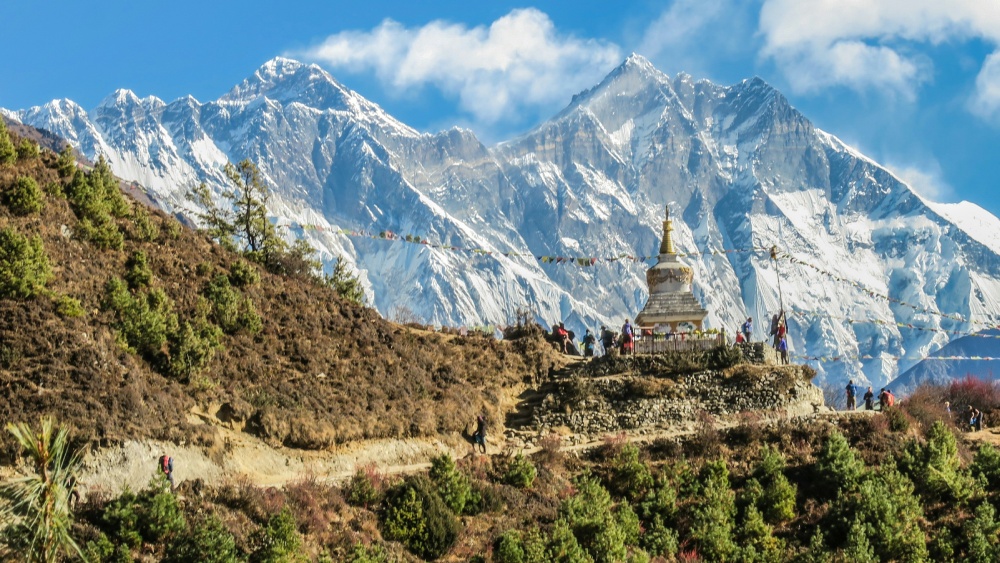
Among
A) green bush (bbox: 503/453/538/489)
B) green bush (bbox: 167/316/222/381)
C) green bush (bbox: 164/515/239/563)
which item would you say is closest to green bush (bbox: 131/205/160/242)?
green bush (bbox: 167/316/222/381)

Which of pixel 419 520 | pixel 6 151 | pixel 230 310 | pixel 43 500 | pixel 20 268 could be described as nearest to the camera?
pixel 43 500

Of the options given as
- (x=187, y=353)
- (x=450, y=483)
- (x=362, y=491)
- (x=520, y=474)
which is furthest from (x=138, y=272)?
(x=520, y=474)

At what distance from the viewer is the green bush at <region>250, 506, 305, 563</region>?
26750 millimetres

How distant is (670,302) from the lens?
5547 cm

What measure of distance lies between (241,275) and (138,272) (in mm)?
6111

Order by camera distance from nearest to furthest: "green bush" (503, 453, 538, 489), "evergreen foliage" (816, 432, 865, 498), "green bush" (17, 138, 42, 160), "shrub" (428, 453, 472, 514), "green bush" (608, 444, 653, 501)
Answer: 1. "shrub" (428, 453, 472, 514)
2. "green bush" (503, 453, 538, 489)
3. "evergreen foliage" (816, 432, 865, 498)
4. "green bush" (608, 444, 653, 501)
5. "green bush" (17, 138, 42, 160)

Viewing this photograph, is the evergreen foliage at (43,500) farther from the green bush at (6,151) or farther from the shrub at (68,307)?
the green bush at (6,151)

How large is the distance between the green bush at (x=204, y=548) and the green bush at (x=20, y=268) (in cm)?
1178

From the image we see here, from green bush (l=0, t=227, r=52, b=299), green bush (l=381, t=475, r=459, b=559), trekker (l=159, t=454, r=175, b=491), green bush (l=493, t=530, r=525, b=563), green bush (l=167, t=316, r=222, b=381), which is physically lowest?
green bush (l=493, t=530, r=525, b=563)

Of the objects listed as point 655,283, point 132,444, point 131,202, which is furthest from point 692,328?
point 132,444

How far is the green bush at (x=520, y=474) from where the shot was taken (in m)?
35.9

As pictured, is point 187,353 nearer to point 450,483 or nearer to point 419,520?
point 450,483

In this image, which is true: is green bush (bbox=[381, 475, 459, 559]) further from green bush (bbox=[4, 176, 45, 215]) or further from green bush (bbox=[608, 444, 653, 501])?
green bush (bbox=[4, 176, 45, 215])

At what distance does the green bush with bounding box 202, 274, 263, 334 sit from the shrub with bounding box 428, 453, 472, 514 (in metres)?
11.3
